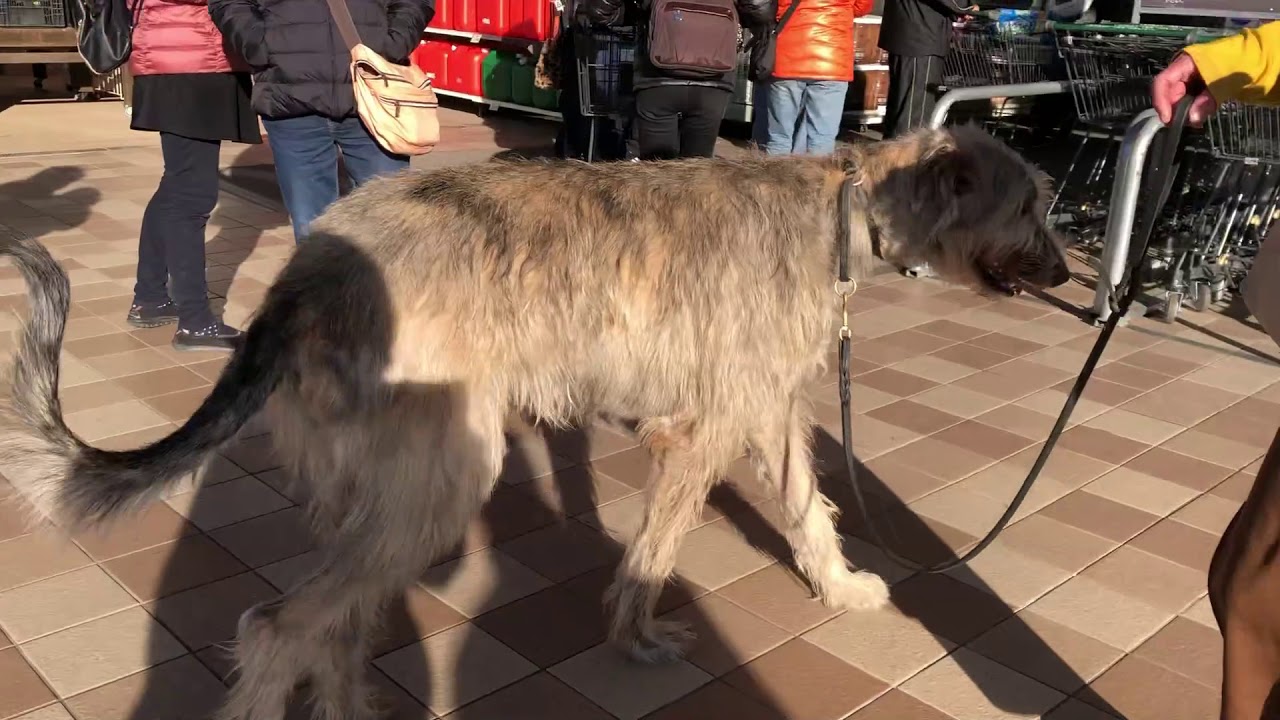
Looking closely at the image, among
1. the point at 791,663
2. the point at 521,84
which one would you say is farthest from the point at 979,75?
the point at 791,663

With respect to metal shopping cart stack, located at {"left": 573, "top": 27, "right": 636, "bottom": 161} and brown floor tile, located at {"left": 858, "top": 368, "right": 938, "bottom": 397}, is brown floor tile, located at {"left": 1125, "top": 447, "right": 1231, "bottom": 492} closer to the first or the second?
brown floor tile, located at {"left": 858, "top": 368, "right": 938, "bottom": 397}

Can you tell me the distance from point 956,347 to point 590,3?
9.72 ft

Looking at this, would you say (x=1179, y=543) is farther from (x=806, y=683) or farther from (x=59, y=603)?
(x=59, y=603)

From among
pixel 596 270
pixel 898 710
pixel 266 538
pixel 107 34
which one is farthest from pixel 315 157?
pixel 898 710

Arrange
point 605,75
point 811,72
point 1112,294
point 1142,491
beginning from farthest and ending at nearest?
point 605,75 < point 811,72 < point 1142,491 < point 1112,294

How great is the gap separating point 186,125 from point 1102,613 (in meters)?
4.56

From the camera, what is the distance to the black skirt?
5285 millimetres

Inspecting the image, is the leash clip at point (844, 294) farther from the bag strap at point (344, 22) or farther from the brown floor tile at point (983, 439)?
the bag strap at point (344, 22)

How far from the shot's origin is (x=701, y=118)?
242 inches

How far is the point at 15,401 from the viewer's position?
2439 millimetres

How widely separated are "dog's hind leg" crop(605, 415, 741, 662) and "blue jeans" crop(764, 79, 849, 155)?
4203mm

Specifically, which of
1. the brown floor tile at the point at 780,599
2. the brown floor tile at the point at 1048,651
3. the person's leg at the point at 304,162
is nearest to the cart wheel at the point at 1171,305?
the brown floor tile at the point at 1048,651

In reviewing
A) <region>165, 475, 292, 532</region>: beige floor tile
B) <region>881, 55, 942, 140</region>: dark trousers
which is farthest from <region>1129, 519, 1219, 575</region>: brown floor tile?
<region>881, 55, 942, 140</region>: dark trousers

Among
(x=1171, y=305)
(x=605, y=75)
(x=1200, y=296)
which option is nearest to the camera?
(x=1171, y=305)
